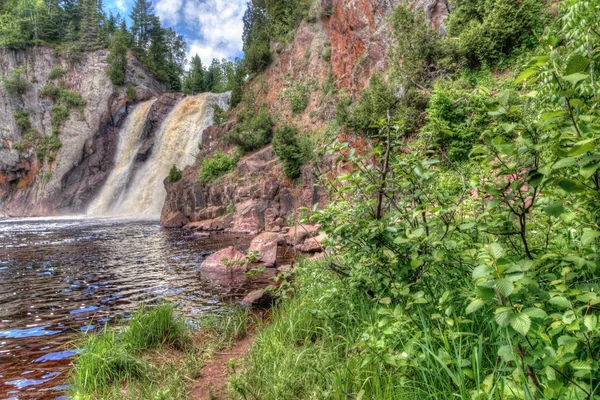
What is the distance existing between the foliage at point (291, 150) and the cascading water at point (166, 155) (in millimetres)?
12942

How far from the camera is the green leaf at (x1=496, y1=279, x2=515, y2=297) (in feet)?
4.60

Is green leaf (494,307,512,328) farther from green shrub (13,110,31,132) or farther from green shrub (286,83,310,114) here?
green shrub (13,110,31,132)

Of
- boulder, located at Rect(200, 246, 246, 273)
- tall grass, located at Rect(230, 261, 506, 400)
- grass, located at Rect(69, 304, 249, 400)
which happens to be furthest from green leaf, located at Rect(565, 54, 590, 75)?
boulder, located at Rect(200, 246, 246, 273)

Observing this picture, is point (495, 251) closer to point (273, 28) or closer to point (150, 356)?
point (150, 356)

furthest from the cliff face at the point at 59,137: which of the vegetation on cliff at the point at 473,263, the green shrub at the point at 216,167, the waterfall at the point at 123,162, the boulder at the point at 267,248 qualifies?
the vegetation on cliff at the point at 473,263

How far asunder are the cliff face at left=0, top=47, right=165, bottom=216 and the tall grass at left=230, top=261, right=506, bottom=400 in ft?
133

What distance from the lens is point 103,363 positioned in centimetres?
432

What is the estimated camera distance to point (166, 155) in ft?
114

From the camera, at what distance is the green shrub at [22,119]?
42938mm

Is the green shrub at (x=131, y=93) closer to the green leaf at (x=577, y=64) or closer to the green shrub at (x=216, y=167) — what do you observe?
the green shrub at (x=216, y=167)

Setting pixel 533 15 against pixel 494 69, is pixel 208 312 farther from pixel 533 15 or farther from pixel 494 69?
pixel 533 15

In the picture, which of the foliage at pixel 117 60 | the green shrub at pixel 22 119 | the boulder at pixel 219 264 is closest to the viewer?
the boulder at pixel 219 264

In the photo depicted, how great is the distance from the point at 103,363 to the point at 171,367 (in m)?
0.77

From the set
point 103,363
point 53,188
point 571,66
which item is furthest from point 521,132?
point 53,188
